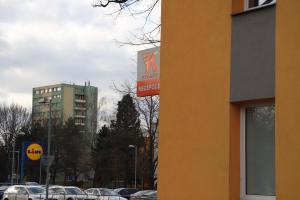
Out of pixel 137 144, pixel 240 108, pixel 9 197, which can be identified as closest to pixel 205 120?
pixel 240 108

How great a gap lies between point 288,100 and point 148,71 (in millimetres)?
5596

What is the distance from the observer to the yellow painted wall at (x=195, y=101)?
8.21 m

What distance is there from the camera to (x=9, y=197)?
36.4 m

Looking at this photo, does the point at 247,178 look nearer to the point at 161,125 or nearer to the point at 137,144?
the point at 161,125

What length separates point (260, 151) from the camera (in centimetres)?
799

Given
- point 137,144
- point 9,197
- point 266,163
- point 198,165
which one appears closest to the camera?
point 266,163

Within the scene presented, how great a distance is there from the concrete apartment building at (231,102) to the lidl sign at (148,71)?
222 cm

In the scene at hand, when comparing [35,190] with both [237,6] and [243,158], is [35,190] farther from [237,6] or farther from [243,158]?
[237,6]

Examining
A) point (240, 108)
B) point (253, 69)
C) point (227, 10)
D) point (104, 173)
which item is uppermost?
point (227, 10)

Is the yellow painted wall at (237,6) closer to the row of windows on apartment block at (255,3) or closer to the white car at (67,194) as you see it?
the row of windows on apartment block at (255,3)

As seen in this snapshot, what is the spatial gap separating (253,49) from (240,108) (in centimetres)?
96

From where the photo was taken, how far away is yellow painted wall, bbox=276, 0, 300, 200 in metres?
7.12

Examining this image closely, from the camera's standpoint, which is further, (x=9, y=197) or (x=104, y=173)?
(x=104, y=173)

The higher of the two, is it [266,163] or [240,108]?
[240,108]
